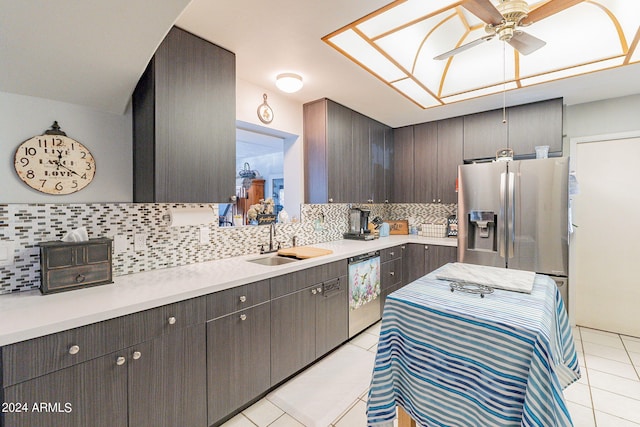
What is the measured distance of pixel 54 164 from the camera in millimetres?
1601

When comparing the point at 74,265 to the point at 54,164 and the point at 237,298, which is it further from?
the point at 237,298

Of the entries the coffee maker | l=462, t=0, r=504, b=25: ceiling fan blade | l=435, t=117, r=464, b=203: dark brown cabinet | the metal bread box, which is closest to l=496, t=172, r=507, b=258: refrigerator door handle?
l=435, t=117, r=464, b=203: dark brown cabinet

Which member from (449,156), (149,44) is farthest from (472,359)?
(449,156)

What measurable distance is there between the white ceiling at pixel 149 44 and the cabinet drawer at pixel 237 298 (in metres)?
1.36

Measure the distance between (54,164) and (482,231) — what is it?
3.66 meters

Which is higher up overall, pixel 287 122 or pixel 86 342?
pixel 287 122

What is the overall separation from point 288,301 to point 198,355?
712 mm

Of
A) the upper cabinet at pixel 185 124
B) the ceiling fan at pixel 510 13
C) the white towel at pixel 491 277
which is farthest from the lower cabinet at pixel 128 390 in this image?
the ceiling fan at pixel 510 13

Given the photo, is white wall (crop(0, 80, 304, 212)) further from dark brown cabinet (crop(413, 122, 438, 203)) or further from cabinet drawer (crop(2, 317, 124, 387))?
dark brown cabinet (crop(413, 122, 438, 203))

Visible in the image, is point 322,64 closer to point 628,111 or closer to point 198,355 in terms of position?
point 198,355

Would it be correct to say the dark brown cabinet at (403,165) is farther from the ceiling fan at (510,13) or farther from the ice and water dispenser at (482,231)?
the ceiling fan at (510,13)

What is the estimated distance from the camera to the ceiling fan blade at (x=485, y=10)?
4.54 feet

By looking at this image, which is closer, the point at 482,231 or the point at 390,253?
the point at 482,231

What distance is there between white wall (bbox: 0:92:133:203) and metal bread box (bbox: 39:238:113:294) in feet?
1.06
